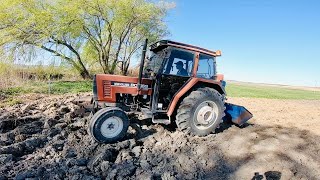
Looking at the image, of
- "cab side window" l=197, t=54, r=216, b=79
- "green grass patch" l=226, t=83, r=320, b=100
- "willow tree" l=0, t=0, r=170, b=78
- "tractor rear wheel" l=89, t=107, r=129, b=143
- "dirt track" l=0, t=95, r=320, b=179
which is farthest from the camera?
"green grass patch" l=226, t=83, r=320, b=100

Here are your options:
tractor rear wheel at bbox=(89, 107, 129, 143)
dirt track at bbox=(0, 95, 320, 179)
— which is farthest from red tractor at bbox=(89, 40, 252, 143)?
dirt track at bbox=(0, 95, 320, 179)

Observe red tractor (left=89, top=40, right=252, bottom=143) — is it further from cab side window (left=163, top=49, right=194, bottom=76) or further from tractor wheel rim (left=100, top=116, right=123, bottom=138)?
tractor wheel rim (left=100, top=116, right=123, bottom=138)

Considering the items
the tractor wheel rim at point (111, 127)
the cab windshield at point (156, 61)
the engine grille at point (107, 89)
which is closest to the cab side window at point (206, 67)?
the cab windshield at point (156, 61)

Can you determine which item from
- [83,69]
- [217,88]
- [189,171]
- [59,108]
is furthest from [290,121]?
[83,69]

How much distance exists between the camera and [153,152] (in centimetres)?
549

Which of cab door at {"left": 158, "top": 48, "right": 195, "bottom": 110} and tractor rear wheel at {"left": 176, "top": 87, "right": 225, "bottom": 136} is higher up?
cab door at {"left": 158, "top": 48, "right": 195, "bottom": 110}

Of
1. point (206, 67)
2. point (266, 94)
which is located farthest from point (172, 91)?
point (266, 94)

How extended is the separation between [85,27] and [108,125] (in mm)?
16494

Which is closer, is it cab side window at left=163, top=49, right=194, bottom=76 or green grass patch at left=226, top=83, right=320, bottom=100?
cab side window at left=163, top=49, right=194, bottom=76

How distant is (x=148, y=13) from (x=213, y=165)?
17932 millimetres

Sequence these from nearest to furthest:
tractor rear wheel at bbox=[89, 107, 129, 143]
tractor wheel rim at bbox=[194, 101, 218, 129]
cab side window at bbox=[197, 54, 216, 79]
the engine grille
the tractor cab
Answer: tractor rear wheel at bbox=[89, 107, 129, 143] → the engine grille → the tractor cab → tractor wheel rim at bbox=[194, 101, 218, 129] → cab side window at bbox=[197, 54, 216, 79]

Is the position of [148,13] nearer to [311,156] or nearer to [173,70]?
[173,70]

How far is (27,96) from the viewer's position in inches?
451

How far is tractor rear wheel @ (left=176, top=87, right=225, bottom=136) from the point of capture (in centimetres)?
612
